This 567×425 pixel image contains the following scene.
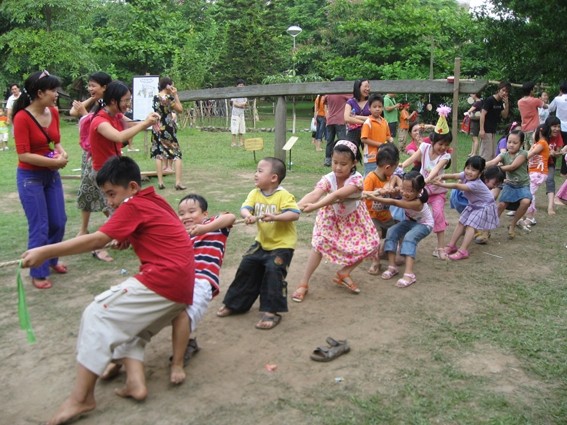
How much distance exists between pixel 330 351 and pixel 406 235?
210 centimetres

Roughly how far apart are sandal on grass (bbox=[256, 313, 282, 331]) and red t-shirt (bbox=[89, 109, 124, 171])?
2.45m

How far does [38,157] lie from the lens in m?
5.22

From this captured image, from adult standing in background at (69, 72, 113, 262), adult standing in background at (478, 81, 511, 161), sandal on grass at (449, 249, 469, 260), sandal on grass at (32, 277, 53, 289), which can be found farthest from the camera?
adult standing in background at (478, 81, 511, 161)

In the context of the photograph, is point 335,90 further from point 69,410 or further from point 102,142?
Answer: point 69,410

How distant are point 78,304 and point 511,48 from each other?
10123 mm

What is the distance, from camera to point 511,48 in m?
11.7

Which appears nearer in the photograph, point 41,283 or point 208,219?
point 208,219

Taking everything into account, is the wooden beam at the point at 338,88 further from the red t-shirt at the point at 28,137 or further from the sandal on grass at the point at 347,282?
the red t-shirt at the point at 28,137

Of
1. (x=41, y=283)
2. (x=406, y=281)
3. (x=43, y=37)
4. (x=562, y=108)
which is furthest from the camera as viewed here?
(x=43, y=37)

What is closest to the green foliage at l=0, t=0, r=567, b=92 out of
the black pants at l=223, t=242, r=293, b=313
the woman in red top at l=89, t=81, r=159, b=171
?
the woman in red top at l=89, t=81, r=159, b=171

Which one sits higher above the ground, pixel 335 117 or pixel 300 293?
pixel 335 117

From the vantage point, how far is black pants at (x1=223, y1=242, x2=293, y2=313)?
14.8ft

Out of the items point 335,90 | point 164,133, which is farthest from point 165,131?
point 335,90

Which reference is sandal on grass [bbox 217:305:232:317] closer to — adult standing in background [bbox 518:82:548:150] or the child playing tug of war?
the child playing tug of war
